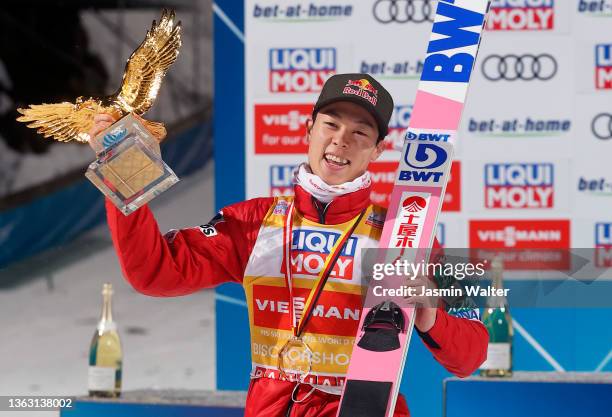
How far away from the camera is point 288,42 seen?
5055mm

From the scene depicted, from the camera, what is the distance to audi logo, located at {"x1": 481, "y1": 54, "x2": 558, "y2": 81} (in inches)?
198

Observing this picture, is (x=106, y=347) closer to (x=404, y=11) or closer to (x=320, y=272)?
(x=320, y=272)

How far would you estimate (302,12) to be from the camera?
16.6 feet

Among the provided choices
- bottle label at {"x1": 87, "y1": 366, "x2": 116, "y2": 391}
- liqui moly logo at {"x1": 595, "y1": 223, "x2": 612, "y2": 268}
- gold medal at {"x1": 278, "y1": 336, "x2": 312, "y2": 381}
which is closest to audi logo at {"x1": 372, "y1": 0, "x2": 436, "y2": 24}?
liqui moly logo at {"x1": 595, "y1": 223, "x2": 612, "y2": 268}

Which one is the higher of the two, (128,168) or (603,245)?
(128,168)

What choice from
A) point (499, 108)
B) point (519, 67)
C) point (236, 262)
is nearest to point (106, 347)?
point (236, 262)

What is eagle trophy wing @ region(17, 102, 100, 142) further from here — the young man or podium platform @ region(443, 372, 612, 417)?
podium platform @ region(443, 372, 612, 417)

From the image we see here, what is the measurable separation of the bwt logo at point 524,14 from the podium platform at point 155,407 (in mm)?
2160

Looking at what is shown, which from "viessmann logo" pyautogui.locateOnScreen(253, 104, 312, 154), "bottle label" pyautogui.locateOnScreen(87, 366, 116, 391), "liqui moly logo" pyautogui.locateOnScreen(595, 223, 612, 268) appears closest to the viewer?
"bottle label" pyautogui.locateOnScreen(87, 366, 116, 391)

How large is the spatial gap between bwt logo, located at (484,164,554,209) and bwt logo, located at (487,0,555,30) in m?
Answer: 0.60

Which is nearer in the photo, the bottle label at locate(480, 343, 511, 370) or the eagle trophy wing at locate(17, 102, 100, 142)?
the eagle trophy wing at locate(17, 102, 100, 142)

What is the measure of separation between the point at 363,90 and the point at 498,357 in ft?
5.16

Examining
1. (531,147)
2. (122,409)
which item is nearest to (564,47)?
(531,147)

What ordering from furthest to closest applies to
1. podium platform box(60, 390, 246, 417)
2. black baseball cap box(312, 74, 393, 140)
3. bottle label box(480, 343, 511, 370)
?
bottle label box(480, 343, 511, 370) < podium platform box(60, 390, 246, 417) < black baseball cap box(312, 74, 393, 140)
